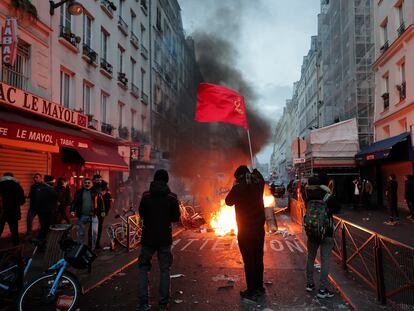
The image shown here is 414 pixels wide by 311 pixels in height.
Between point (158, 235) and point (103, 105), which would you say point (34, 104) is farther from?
point (103, 105)

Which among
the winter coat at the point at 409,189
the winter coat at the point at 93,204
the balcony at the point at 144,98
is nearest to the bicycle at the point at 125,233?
the winter coat at the point at 93,204

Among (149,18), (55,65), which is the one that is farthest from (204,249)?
(149,18)

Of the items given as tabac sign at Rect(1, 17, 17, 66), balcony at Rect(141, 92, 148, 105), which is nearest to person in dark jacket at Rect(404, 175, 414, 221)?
tabac sign at Rect(1, 17, 17, 66)

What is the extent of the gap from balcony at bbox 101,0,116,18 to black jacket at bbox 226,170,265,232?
14728 mm

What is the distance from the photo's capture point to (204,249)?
8.76 meters

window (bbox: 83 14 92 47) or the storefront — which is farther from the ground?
window (bbox: 83 14 92 47)

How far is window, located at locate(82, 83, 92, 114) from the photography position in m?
15.9

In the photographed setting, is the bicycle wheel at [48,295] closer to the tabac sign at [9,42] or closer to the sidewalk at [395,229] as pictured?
the tabac sign at [9,42]

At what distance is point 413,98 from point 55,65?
13383mm

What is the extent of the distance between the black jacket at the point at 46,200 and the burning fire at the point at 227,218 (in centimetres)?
461

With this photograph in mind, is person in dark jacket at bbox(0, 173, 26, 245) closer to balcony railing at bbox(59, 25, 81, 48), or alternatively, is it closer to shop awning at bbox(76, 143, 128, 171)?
shop awning at bbox(76, 143, 128, 171)

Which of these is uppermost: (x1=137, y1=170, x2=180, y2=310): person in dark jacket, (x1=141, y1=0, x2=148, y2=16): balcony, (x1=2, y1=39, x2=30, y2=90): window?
(x1=141, y1=0, x2=148, y2=16): balcony

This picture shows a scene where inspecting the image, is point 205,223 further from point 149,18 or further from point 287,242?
point 149,18

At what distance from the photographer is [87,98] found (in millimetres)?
16344
